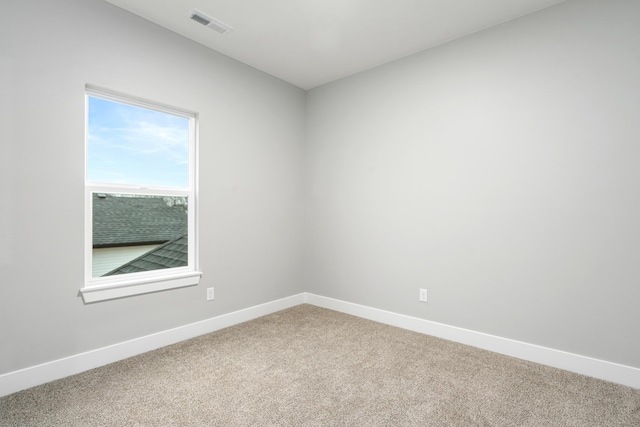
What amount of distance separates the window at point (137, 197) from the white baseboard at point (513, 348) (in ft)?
6.25

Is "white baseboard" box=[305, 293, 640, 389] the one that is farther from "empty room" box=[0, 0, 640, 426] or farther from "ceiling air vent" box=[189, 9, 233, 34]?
"ceiling air vent" box=[189, 9, 233, 34]

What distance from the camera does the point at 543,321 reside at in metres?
2.42

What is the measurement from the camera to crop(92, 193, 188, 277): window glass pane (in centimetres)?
246

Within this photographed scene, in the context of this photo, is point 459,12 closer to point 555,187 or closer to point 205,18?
point 555,187

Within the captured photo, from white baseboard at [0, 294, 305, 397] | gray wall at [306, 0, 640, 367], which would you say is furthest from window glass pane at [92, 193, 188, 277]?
gray wall at [306, 0, 640, 367]

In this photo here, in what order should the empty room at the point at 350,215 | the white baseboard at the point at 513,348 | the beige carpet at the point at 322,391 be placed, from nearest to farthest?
the beige carpet at the point at 322,391 → the empty room at the point at 350,215 → the white baseboard at the point at 513,348

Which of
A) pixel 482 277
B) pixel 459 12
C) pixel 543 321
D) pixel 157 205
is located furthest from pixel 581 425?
pixel 157 205

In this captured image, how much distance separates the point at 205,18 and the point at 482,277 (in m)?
3.08

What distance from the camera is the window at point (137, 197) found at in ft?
7.95

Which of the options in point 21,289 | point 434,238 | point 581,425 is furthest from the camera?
point 434,238

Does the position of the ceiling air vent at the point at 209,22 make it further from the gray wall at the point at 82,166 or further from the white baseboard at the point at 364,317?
the white baseboard at the point at 364,317

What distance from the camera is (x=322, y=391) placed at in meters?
2.02

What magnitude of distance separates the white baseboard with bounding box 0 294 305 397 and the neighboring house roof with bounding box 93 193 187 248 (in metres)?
0.78

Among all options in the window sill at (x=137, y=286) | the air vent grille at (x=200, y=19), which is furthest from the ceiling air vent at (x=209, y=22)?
the window sill at (x=137, y=286)
